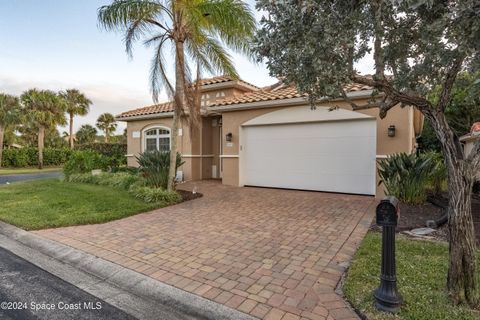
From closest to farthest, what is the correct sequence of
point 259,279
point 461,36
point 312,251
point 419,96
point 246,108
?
1. point 461,36
2. point 419,96
3. point 259,279
4. point 312,251
5. point 246,108

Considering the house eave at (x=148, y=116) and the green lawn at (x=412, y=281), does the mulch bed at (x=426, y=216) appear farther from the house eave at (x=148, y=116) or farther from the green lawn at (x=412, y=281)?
the house eave at (x=148, y=116)

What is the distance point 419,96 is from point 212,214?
501cm

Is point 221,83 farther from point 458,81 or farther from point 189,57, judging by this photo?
point 458,81

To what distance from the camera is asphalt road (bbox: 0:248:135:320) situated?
290 cm

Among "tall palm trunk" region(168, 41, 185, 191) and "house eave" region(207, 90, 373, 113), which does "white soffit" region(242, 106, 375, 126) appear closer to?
"house eave" region(207, 90, 373, 113)

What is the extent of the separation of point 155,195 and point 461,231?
23.6ft

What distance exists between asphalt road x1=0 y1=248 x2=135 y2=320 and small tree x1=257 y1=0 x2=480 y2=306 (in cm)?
334

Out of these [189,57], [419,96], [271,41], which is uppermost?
[189,57]

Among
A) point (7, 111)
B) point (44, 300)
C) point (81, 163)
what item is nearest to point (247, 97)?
point (81, 163)

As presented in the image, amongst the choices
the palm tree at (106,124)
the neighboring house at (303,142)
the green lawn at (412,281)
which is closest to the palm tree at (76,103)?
the palm tree at (106,124)

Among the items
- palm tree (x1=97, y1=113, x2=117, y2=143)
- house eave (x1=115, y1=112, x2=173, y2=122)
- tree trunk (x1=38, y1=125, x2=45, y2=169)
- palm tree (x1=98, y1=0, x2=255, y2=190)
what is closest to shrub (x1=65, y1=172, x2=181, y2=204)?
palm tree (x1=98, y1=0, x2=255, y2=190)

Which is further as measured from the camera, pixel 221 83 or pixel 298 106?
pixel 221 83

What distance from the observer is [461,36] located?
93.6 inches

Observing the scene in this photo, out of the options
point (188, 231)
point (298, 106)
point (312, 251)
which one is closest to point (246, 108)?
point (298, 106)
